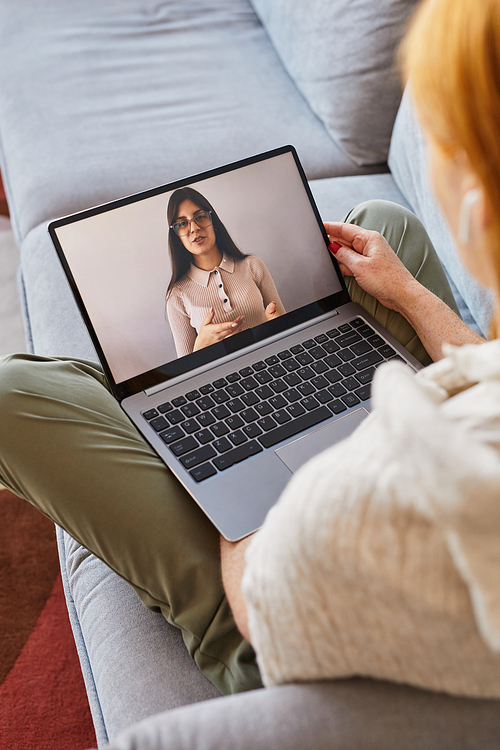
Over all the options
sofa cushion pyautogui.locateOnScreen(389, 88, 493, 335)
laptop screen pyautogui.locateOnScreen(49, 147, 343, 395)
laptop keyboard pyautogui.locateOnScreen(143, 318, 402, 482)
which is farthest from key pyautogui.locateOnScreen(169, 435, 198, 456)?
sofa cushion pyautogui.locateOnScreen(389, 88, 493, 335)

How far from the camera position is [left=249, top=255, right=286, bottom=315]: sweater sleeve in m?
0.93

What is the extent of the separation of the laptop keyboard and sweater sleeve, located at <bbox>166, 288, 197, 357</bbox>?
0.22ft

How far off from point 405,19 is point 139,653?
55.9 inches

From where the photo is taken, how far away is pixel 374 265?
0.93 metres

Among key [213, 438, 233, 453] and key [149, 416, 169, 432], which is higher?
key [149, 416, 169, 432]

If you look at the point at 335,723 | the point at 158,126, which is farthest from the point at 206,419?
the point at 158,126

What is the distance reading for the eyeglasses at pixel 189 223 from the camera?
2.92ft

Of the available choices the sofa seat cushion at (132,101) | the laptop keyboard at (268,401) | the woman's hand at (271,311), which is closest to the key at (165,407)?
the laptop keyboard at (268,401)

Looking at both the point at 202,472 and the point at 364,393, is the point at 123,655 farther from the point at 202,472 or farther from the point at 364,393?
the point at 364,393

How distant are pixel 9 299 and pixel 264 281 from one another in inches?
47.0

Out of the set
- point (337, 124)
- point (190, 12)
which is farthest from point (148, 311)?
point (190, 12)

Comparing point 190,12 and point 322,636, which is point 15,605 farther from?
point 190,12

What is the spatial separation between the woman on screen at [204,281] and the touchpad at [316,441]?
→ 204mm

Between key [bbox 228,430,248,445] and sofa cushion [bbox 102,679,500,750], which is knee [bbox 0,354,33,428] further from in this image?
sofa cushion [bbox 102,679,500,750]
